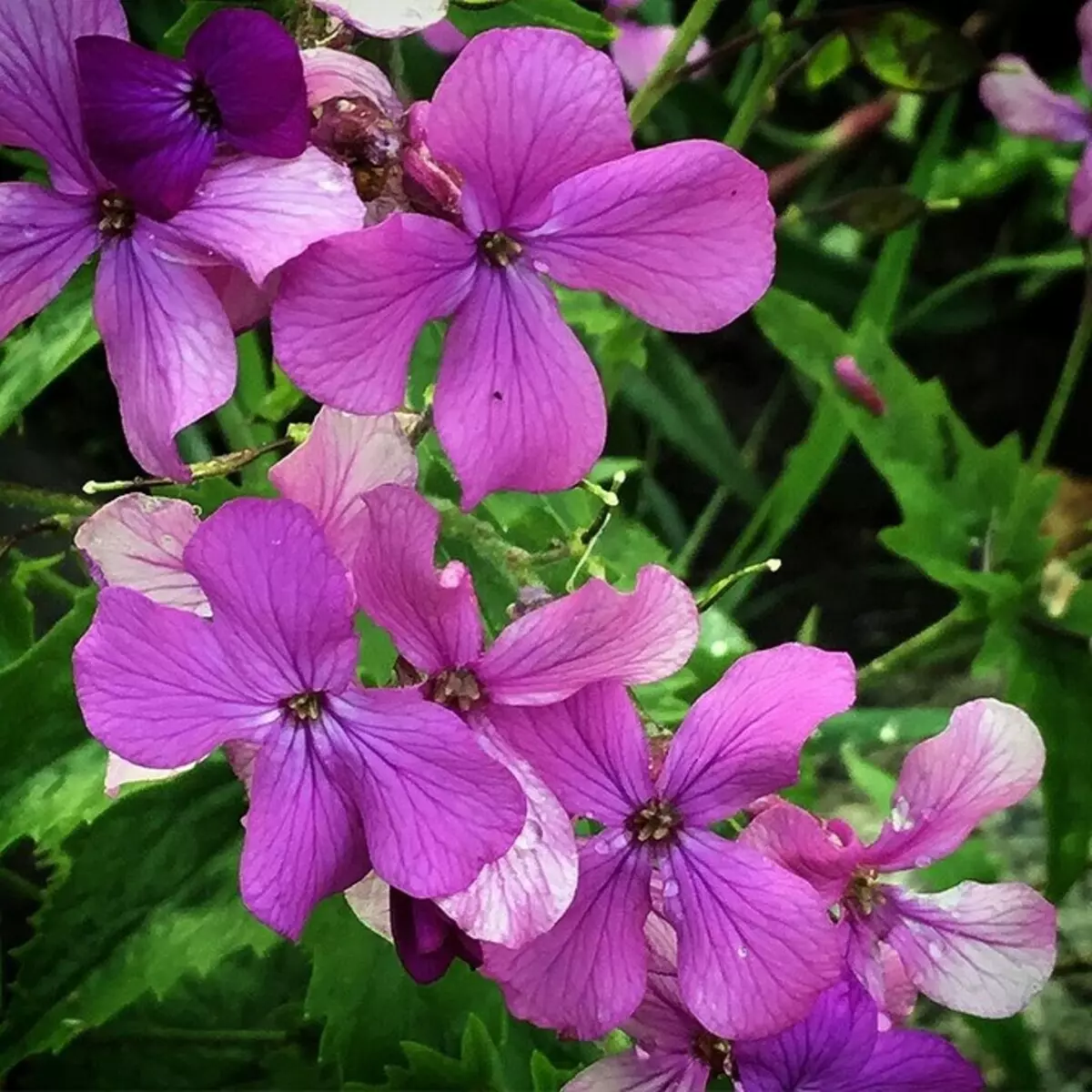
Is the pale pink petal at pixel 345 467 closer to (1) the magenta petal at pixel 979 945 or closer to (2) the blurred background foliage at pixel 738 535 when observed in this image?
(2) the blurred background foliage at pixel 738 535

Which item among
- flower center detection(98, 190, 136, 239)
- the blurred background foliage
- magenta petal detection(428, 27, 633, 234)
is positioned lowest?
the blurred background foliage

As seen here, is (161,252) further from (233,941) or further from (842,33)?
(842,33)

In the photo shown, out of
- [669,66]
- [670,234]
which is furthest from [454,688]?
[669,66]

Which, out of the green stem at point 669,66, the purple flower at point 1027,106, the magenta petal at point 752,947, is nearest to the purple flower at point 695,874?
the magenta petal at point 752,947

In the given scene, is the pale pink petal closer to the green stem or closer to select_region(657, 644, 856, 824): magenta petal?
select_region(657, 644, 856, 824): magenta petal

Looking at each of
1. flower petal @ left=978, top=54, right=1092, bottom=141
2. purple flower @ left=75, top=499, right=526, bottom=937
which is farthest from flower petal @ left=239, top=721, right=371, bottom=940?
flower petal @ left=978, top=54, right=1092, bottom=141

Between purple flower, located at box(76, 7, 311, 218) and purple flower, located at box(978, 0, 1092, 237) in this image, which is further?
purple flower, located at box(978, 0, 1092, 237)

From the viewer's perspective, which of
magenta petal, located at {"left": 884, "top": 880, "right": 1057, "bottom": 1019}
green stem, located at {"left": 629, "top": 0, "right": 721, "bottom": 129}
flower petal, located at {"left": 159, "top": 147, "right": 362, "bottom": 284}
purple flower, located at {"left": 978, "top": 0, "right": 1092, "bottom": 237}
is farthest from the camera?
purple flower, located at {"left": 978, "top": 0, "right": 1092, "bottom": 237}
